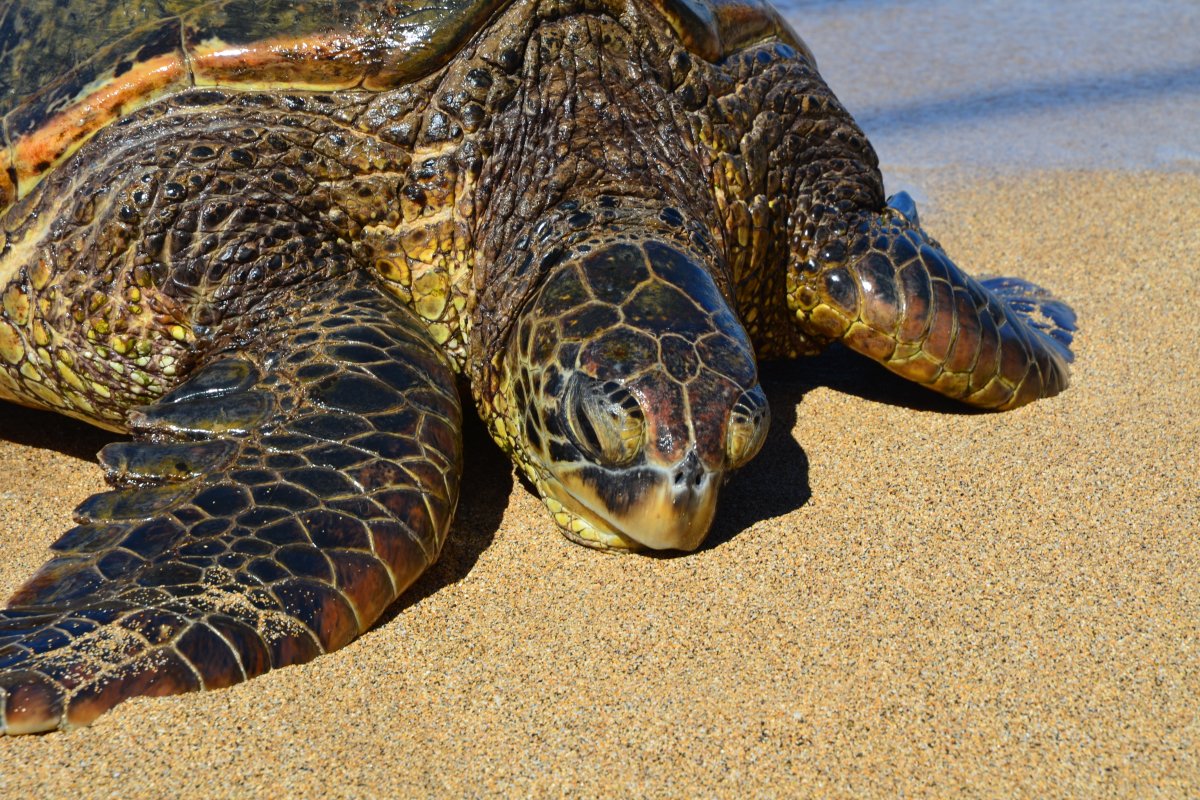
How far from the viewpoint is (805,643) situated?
280 centimetres

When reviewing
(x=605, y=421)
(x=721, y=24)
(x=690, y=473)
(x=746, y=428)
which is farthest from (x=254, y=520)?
(x=721, y=24)

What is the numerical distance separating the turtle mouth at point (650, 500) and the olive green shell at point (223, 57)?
1491 millimetres

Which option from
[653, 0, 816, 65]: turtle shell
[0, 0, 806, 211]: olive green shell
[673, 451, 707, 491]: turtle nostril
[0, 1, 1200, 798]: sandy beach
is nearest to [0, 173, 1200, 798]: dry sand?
[0, 1, 1200, 798]: sandy beach

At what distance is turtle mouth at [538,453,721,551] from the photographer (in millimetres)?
2949

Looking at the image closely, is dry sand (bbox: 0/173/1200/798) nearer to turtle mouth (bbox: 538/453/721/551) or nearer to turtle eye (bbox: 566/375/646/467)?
turtle mouth (bbox: 538/453/721/551)

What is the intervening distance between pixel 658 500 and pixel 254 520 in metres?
1.01

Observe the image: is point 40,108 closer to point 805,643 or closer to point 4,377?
point 4,377

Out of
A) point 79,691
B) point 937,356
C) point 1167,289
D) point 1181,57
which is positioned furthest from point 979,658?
point 1181,57

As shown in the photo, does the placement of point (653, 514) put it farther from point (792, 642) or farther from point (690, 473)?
point (792, 642)

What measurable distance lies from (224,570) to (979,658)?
1786mm

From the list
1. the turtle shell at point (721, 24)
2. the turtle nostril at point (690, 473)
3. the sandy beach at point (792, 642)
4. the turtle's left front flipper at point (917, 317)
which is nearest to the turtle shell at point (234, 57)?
the turtle shell at point (721, 24)

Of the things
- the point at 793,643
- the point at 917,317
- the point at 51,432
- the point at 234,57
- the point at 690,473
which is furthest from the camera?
the point at 51,432

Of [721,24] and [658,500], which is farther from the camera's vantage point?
A: [721,24]

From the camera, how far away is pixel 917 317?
13.1 ft
